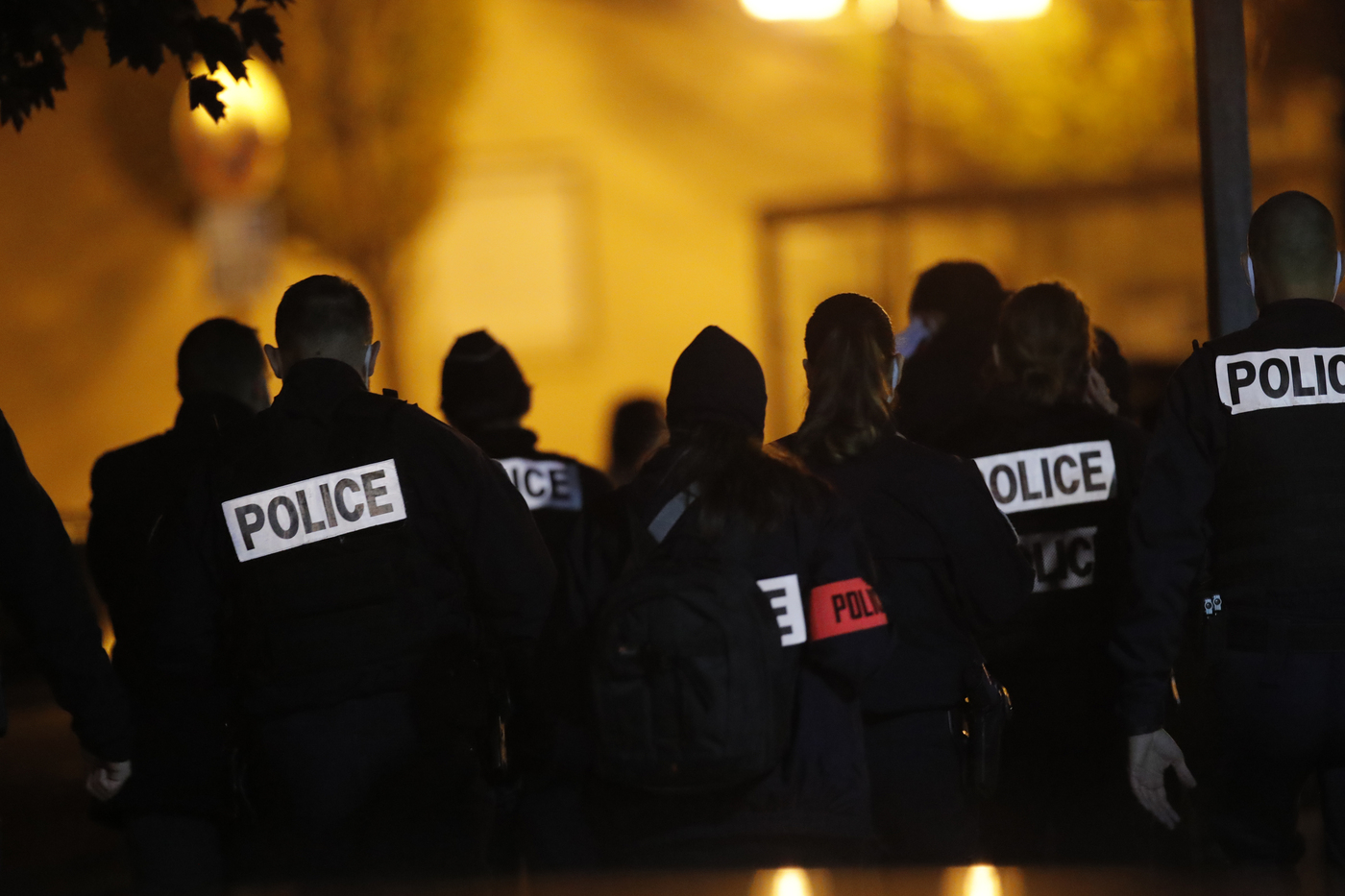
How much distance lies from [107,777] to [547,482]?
1.54 m

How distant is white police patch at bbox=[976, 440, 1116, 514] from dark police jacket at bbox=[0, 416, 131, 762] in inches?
81.6

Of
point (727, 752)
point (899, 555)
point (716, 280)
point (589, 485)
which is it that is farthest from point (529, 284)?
point (727, 752)

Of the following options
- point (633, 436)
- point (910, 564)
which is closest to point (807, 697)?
point (910, 564)

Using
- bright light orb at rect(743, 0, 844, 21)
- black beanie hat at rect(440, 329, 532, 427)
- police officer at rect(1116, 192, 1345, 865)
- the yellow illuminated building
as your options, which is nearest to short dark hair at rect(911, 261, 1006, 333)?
black beanie hat at rect(440, 329, 532, 427)

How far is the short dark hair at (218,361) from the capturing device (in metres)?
3.86

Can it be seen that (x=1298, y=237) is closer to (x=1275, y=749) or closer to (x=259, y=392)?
(x=1275, y=749)

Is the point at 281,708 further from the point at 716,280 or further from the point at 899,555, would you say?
the point at 716,280

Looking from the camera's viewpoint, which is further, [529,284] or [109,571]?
[529,284]

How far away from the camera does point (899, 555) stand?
3264mm

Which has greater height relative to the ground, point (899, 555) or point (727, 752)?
point (899, 555)

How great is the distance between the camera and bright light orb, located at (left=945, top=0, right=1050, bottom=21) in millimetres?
7799

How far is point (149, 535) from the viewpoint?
376 cm

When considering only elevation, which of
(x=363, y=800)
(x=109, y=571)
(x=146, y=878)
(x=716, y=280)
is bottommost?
(x=146, y=878)

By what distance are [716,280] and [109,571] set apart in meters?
5.88
